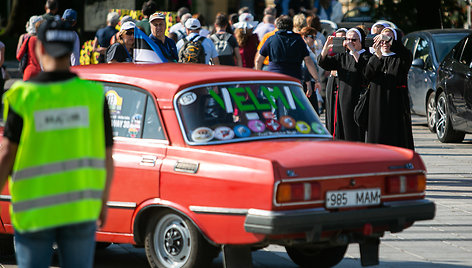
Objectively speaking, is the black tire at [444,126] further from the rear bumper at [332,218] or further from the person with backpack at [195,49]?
the rear bumper at [332,218]

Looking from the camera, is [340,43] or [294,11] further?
[294,11]

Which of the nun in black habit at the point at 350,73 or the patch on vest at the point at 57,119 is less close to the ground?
the patch on vest at the point at 57,119

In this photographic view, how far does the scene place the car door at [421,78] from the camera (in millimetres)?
17219

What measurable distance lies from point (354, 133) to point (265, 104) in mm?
4252

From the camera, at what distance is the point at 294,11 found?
2767cm

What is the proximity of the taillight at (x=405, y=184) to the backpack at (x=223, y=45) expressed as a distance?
960cm

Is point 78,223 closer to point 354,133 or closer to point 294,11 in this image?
point 354,133

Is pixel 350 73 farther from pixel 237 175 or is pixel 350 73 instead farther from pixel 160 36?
pixel 237 175

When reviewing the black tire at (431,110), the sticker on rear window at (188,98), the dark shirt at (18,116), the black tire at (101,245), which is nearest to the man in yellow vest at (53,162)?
the dark shirt at (18,116)

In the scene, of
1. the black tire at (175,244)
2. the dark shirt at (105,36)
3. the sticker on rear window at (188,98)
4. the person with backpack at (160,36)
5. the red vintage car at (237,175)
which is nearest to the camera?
the red vintage car at (237,175)

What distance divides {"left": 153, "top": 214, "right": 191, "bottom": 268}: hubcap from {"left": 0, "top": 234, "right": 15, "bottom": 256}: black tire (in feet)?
5.21

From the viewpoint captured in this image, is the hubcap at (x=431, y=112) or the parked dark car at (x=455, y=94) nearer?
the parked dark car at (x=455, y=94)

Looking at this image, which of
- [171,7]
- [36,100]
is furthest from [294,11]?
[36,100]

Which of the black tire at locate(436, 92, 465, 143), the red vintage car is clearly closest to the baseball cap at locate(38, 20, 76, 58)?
the red vintage car
